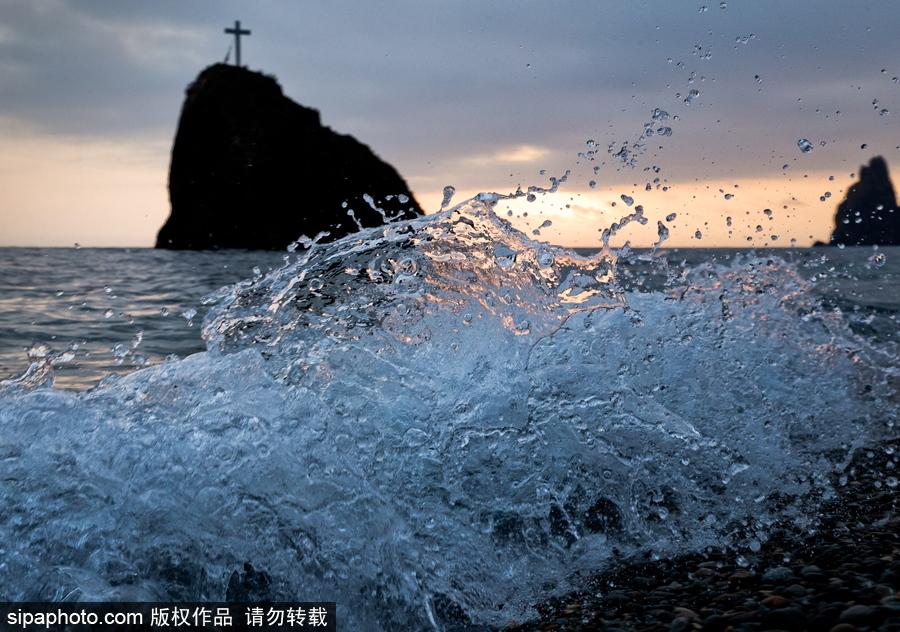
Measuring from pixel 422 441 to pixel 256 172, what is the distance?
47.7m

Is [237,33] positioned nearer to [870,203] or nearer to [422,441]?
[422,441]

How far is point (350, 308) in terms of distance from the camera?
4477 millimetres

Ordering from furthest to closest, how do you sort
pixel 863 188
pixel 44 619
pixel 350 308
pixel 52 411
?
pixel 863 188, pixel 350 308, pixel 52 411, pixel 44 619

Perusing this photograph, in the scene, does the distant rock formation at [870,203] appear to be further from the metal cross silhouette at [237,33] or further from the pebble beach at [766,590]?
the pebble beach at [766,590]

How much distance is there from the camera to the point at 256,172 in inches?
1882

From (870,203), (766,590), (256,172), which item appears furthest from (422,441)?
(870,203)

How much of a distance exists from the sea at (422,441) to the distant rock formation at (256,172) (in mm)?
39353

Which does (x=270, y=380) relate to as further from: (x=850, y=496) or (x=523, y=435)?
(x=850, y=496)

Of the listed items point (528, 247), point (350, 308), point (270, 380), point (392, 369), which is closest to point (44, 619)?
point (270, 380)

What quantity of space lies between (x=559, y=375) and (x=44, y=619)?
2.69 meters

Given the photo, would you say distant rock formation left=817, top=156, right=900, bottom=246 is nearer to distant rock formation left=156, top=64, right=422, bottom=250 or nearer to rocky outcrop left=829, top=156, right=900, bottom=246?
rocky outcrop left=829, top=156, right=900, bottom=246

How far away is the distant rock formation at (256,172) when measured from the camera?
46500mm

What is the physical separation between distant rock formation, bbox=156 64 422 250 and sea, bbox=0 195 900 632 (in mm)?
39353

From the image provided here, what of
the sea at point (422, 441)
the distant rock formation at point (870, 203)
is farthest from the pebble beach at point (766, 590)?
the distant rock formation at point (870, 203)
